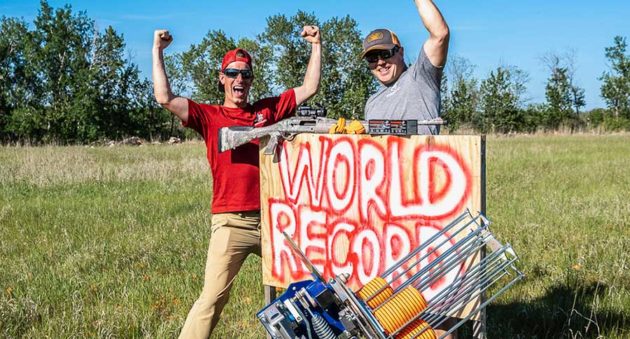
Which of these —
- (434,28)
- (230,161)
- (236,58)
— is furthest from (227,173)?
(434,28)

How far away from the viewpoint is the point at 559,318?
5523 millimetres

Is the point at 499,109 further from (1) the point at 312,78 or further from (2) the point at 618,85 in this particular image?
(1) the point at 312,78

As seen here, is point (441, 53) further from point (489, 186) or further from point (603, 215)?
point (489, 186)

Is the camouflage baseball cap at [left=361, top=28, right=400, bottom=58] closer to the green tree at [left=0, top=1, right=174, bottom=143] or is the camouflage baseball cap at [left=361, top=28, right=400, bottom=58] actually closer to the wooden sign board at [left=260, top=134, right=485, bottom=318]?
the wooden sign board at [left=260, top=134, right=485, bottom=318]

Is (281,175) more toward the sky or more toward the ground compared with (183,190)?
more toward the sky

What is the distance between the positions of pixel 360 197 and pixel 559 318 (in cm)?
251

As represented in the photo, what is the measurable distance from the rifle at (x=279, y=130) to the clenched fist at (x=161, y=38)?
0.84m

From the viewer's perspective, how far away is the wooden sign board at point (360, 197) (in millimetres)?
3686

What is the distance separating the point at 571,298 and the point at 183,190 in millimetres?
9542

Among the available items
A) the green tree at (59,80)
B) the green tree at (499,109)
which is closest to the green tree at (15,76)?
the green tree at (59,80)

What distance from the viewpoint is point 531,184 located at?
13.6 metres

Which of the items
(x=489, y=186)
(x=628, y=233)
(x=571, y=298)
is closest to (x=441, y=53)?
(x=571, y=298)

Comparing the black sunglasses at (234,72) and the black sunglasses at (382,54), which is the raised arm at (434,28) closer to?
the black sunglasses at (382,54)

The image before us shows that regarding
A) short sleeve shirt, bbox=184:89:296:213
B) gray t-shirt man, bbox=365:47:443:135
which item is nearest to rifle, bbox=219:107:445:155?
short sleeve shirt, bbox=184:89:296:213
